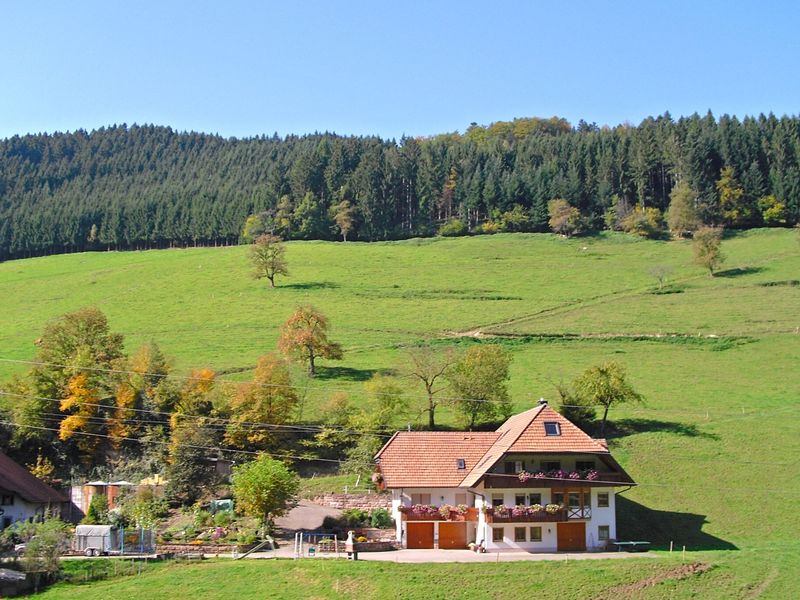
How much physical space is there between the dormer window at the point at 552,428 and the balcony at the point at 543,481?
113 inches

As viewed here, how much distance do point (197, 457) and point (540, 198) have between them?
112 metres

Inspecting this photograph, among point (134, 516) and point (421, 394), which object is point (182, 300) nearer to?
point (421, 394)

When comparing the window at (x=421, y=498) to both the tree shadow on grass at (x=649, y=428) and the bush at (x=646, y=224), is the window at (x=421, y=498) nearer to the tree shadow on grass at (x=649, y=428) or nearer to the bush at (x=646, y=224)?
the tree shadow on grass at (x=649, y=428)

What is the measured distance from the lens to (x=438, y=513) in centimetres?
5544

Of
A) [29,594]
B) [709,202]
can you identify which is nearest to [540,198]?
[709,202]

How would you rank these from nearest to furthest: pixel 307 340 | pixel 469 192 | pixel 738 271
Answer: pixel 307 340, pixel 738 271, pixel 469 192

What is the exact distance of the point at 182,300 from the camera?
401ft

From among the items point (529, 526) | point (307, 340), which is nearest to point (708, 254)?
point (307, 340)

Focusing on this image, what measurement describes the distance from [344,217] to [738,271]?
221 feet

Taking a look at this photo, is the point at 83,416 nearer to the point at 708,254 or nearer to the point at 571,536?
the point at 571,536

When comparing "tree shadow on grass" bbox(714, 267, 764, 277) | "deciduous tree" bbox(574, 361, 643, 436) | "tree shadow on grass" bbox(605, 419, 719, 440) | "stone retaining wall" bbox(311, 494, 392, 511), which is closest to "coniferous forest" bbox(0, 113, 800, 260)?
"tree shadow on grass" bbox(714, 267, 764, 277)

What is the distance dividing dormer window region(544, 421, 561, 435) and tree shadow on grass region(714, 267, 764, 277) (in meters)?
75.9

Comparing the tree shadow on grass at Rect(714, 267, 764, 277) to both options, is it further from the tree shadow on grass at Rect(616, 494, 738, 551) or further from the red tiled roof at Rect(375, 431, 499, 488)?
the tree shadow on grass at Rect(616, 494, 738, 551)

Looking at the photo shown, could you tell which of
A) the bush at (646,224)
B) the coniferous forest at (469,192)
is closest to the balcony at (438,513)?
the bush at (646,224)
